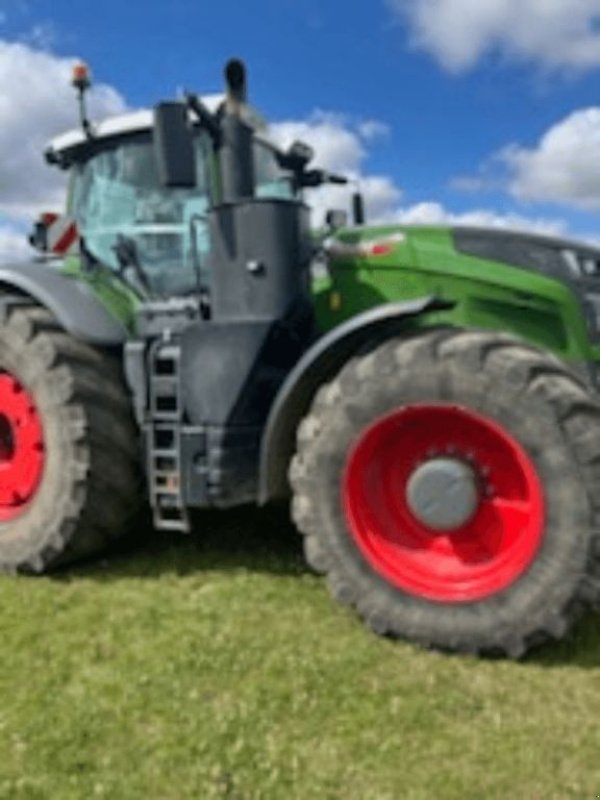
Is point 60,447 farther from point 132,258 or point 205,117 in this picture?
point 205,117

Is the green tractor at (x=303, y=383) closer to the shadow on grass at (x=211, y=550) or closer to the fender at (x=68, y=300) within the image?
the fender at (x=68, y=300)

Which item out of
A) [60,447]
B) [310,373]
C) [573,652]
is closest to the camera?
[573,652]

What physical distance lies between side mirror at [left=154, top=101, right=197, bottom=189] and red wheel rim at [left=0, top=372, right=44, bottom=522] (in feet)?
5.30

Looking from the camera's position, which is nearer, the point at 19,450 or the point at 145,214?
the point at 19,450

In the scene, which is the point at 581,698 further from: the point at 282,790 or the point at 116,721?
the point at 116,721

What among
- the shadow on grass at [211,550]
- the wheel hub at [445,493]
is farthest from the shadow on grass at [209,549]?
the wheel hub at [445,493]

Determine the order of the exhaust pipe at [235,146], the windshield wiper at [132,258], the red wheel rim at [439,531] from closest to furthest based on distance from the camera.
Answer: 1. the red wheel rim at [439,531]
2. the exhaust pipe at [235,146]
3. the windshield wiper at [132,258]

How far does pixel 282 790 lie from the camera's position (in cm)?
304

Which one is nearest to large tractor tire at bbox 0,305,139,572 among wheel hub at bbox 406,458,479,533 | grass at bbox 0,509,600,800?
grass at bbox 0,509,600,800

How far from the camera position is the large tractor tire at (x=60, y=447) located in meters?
5.03

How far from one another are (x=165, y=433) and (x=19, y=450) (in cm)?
89

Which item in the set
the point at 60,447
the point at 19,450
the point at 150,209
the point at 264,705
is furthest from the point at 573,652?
the point at 150,209

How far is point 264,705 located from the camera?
3.60 meters

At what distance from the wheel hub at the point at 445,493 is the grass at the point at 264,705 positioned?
58 centimetres
